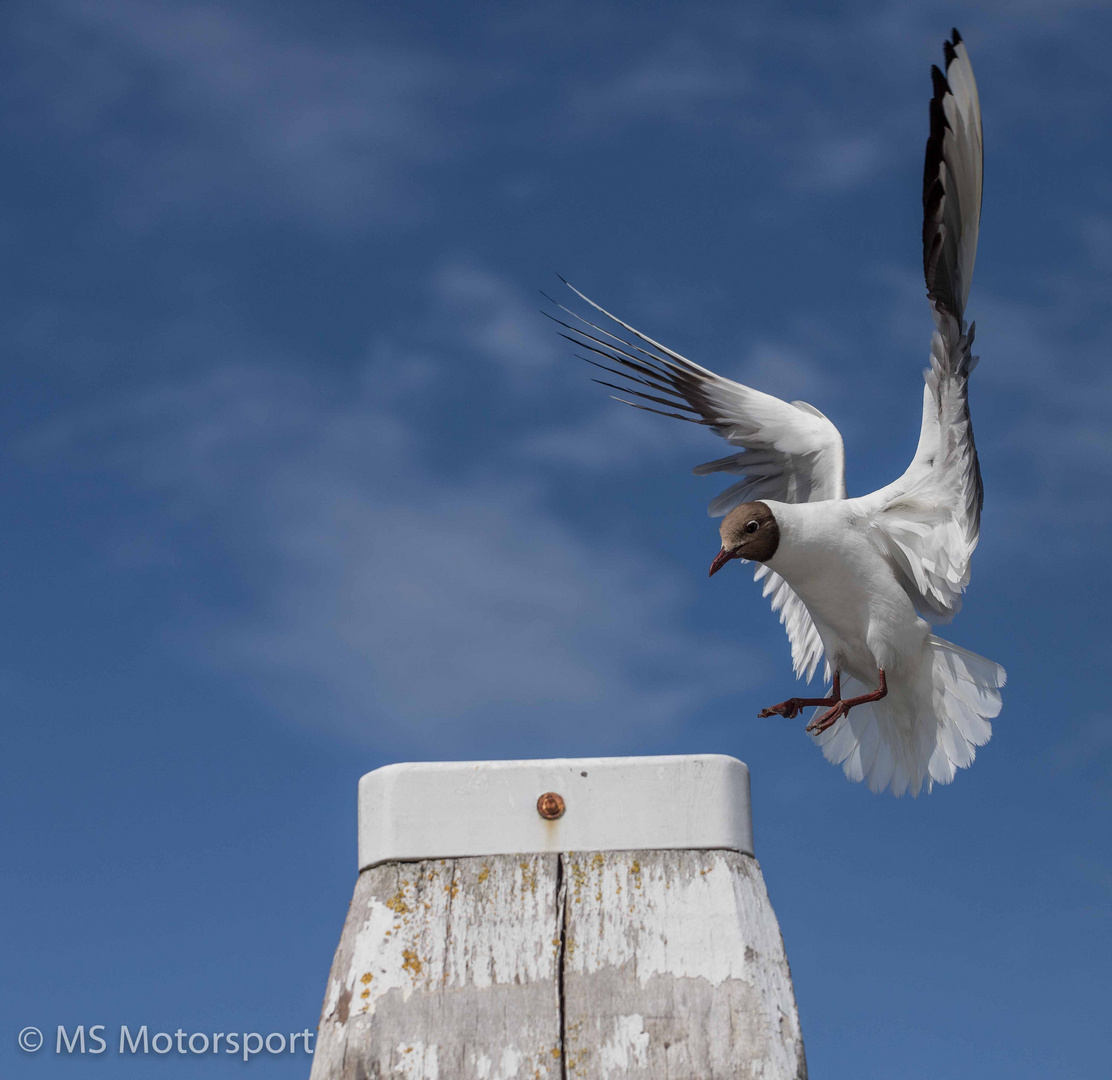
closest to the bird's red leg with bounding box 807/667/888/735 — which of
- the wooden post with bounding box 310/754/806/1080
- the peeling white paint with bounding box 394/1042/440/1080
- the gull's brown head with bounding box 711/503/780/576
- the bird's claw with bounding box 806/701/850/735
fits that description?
the bird's claw with bounding box 806/701/850/735

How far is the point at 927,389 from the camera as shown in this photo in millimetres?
5223

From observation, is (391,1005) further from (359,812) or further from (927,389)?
(927,389)

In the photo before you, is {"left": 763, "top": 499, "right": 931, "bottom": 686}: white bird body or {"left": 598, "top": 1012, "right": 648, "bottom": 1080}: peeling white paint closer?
{"left": 598, "top": 1012, "right": 648, "bottom": 1080}: peeling white paint

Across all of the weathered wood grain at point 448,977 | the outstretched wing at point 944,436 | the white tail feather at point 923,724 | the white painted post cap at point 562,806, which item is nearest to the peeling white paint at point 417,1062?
the weathered wood grain at point 448,977

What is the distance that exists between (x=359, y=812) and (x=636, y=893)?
587 mm

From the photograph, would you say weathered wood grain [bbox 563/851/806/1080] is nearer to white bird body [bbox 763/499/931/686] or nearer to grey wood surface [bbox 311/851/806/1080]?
grey wood surface [bbox 311/851/806/1080]

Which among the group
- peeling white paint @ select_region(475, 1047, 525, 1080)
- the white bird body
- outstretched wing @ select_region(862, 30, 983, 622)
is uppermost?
outstretched wing @ select_region(862, 30, 983, 622)

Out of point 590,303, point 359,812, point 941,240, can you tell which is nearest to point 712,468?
point 590,303

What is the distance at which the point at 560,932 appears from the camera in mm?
2350

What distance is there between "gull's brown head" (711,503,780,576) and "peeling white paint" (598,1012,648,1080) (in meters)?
3.00

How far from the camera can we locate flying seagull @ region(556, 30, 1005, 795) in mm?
5043

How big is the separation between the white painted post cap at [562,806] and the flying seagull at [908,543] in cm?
273

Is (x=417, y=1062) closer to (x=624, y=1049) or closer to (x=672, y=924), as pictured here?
(x=624, y=1049)

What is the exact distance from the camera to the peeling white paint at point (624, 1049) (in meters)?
2.25
